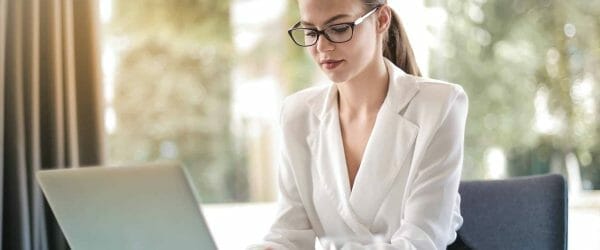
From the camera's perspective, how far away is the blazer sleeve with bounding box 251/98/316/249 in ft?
5.66

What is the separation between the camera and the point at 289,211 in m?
1.78

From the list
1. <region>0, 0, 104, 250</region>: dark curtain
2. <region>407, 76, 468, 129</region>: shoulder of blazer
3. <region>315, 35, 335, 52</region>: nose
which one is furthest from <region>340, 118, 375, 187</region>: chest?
<region>0, 0, 104, 250</region>: dark curtain

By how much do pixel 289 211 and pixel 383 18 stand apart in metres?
0.46

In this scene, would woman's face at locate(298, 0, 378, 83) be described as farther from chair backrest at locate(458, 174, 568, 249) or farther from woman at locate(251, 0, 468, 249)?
chair backrest at locate(458, 174, 568, 249)

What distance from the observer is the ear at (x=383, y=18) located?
174cm

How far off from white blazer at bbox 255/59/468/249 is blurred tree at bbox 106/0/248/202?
0.90m

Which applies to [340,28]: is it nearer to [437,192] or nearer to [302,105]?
[302,105]

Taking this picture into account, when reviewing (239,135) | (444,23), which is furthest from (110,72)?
(444,23)

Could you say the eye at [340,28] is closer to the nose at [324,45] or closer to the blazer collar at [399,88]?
the nose at [324,45]

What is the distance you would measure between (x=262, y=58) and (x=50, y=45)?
72 centimetres

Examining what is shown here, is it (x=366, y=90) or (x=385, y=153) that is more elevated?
(x=366, y=90)

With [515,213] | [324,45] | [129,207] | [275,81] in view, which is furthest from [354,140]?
[275,81]

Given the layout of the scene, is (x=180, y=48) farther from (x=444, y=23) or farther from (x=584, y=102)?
(x=584, y=102)

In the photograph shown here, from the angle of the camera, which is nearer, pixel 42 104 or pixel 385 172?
pixel 385 172
